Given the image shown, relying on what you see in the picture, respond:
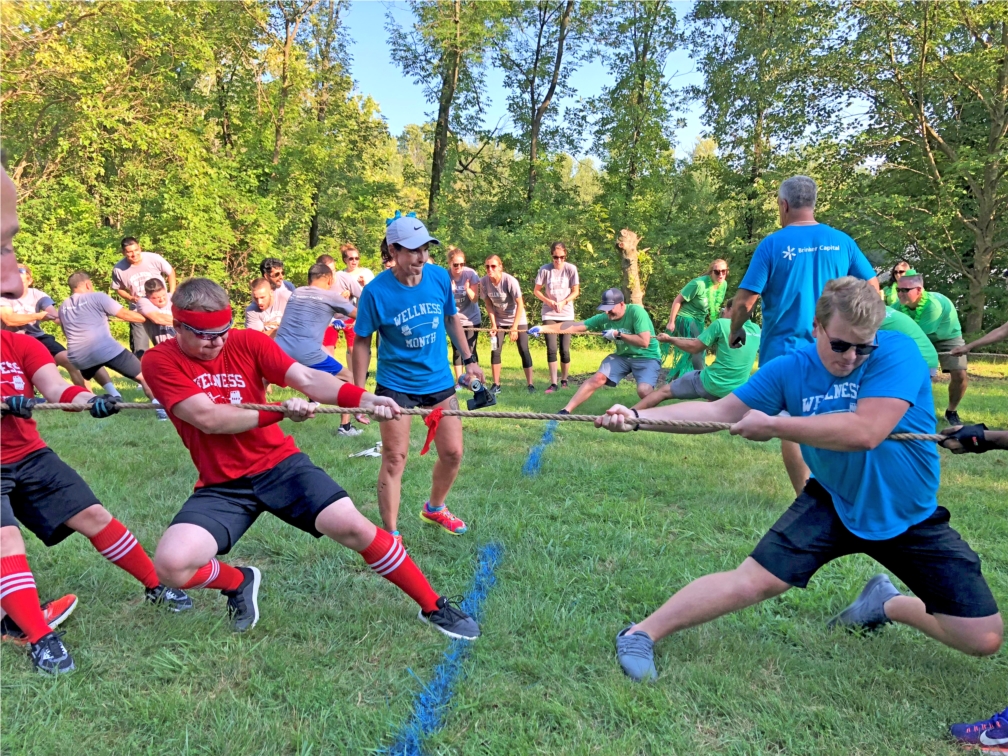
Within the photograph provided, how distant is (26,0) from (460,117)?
11046 millimetres

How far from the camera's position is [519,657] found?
2.68 m

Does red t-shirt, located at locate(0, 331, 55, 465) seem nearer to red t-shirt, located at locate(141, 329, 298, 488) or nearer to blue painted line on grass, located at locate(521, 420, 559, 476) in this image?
red t-shirt, located at locate(141, 329, 298, 488)

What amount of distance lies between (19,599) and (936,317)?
26.9 ft

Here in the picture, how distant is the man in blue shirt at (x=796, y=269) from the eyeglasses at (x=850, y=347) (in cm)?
155

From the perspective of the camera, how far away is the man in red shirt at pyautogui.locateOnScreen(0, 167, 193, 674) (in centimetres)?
267

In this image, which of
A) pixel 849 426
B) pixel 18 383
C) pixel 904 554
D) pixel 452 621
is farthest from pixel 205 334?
pixel 904 554

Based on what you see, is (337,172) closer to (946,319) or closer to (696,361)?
(696,361)

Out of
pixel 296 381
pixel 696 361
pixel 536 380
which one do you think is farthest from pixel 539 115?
pixel 296 381

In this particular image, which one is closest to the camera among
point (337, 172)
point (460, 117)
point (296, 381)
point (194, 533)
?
point (194, 533)

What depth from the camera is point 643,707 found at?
2365 millimetres

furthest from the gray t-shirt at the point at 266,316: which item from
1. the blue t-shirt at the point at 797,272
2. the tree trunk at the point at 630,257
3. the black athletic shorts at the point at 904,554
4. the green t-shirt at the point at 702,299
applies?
the tree trunk at the point at 630,257

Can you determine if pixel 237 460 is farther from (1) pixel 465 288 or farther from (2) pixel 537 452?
(1) pixel 465 288

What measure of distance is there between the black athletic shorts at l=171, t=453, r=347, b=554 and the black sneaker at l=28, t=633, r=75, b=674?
2.30 ft

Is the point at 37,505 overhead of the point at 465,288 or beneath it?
beneath
